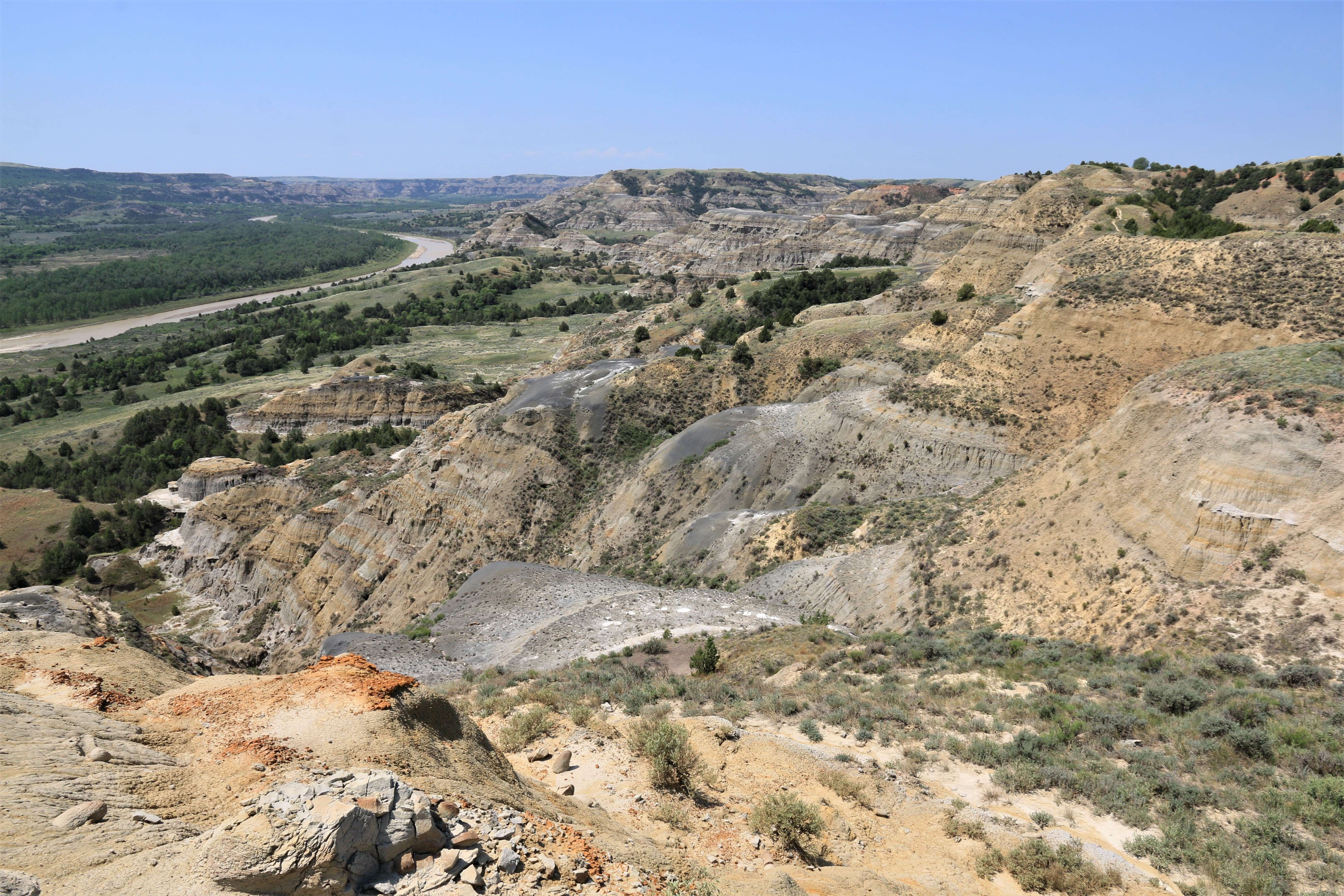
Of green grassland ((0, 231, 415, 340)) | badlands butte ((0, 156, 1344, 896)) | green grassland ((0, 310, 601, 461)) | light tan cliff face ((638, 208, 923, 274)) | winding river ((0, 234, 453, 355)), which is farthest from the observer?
green grassland ((0, 231, 415, 340))

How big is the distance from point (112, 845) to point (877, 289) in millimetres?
75193

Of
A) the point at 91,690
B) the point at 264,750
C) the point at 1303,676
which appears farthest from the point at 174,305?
the point at 1303,676

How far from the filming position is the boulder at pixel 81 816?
657 centimetres

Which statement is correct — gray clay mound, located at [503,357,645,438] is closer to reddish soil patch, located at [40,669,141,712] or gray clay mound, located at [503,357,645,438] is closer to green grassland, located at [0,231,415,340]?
reddish soil patch, located at [40,669,141,712]

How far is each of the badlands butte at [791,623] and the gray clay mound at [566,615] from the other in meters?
0.25

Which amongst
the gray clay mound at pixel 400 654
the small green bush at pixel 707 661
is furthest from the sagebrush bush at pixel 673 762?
the gray clay mound at pixel 400 654

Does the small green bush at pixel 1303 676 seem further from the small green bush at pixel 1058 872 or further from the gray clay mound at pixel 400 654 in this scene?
the gray clay mound at pixel 400 654

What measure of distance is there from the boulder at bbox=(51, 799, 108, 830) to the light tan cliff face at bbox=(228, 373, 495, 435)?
232 ft

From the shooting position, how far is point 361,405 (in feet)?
252

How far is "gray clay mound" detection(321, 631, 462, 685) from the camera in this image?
2192 centimetres

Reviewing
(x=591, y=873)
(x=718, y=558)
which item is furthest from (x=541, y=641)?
(x=591, y=873)

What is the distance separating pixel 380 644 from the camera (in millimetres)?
24562

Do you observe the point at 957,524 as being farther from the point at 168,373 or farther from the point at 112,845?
the point at 168,373

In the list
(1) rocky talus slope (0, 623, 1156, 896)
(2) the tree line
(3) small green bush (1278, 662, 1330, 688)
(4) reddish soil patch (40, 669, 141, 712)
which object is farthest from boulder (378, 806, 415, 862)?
(2) the tree line
